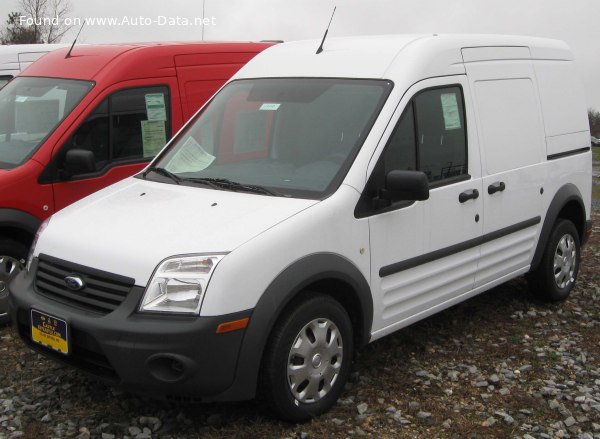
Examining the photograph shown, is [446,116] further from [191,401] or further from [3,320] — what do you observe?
[3,320]

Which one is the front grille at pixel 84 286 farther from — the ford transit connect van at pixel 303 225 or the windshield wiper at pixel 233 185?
the windshield wiper at pixel 233 185

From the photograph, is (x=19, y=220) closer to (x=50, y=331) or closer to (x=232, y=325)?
(x=50, y=331)

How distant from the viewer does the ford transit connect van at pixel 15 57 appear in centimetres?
945

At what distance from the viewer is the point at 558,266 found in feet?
21.1

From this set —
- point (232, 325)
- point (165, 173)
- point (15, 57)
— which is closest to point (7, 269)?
point (165, 173)

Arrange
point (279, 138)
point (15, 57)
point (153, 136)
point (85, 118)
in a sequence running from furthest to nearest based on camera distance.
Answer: point (15, 57) → point (153, 136) → point (85, 118) → point (279, 138)

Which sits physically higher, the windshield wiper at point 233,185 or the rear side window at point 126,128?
the rear side window at point 126,128

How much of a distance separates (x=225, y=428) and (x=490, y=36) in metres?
3.38

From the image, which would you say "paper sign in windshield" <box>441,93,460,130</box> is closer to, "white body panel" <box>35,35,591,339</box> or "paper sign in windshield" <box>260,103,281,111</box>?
"white body panel" <box>35,35,591,339</box>

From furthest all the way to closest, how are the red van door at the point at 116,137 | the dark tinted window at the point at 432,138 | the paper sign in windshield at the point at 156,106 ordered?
the paper sign in windshield at the point at 156,106, the red van door at the point at 116,137, the dark tinted window at the point at 432,138

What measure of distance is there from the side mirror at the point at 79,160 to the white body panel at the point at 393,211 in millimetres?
817

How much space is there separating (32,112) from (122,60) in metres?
0.83

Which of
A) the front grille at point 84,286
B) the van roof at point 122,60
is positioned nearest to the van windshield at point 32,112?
the van roof at point 122,60

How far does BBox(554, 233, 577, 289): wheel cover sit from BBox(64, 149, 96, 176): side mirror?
3734mm
